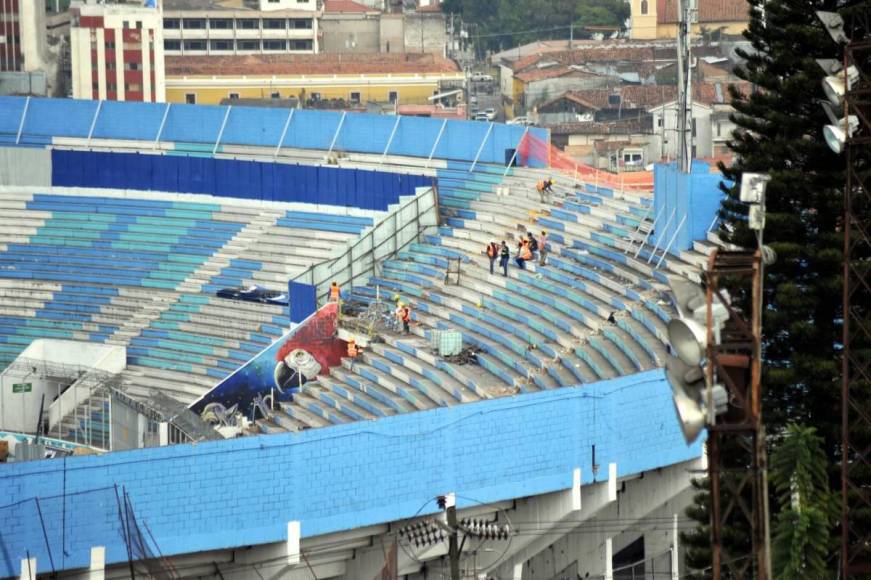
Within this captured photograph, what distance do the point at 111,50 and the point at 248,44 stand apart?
18.5m

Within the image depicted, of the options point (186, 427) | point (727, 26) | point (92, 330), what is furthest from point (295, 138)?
point (727, 26)

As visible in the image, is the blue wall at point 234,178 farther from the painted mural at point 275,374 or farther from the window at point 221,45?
the window at point 221,45

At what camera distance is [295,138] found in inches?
1802

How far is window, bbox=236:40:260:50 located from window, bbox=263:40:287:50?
37 cm

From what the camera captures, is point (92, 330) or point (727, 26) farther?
point (727, 26)

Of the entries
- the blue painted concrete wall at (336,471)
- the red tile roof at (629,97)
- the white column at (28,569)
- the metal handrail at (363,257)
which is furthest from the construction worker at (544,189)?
the red tile roof at (629,97)

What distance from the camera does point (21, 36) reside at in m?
80.6

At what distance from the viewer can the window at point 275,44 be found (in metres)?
97.7

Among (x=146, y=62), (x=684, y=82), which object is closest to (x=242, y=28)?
(x=146, y=62)

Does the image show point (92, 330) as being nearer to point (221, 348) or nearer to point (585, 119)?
point (221, 348)

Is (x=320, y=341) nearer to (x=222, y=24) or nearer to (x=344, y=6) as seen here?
(x=222, y=24)

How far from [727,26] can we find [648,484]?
7453cm

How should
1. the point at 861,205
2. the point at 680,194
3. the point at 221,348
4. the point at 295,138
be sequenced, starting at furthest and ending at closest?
the point at 295,138, the point at 221,348, the point at 680,194, the point at 861,205

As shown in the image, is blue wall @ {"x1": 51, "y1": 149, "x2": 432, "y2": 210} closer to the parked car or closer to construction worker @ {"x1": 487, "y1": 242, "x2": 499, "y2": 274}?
the parked car
